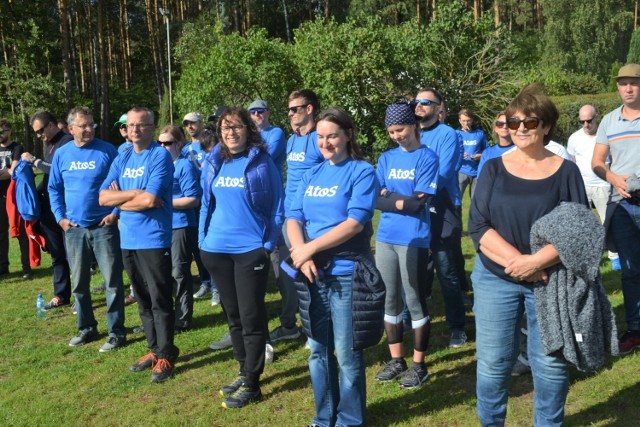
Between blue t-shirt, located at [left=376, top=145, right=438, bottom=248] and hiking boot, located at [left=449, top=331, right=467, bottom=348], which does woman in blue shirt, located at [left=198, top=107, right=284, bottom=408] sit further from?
hiking boot, located at [left=449, top=331, right=467, bottom=348]

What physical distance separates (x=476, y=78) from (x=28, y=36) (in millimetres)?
27965

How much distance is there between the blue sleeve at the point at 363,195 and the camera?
12.7 ft

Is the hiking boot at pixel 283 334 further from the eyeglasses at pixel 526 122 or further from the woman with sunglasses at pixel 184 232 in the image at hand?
the eyeglasses at pixel 526 122

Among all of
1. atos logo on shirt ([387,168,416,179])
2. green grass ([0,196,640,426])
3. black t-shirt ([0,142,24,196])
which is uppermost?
black t-shirt ([0,142,24,196])

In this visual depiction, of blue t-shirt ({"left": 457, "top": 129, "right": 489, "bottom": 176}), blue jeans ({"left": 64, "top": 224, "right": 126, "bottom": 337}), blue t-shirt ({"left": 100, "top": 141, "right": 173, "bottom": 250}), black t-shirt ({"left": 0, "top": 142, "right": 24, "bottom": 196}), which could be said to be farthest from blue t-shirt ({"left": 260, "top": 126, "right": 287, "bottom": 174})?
blue t-shirt ({"left": 457, "top": 129, "right": 489, "bottom": 176})

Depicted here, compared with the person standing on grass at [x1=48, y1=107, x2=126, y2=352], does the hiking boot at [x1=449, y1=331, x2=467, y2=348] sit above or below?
below

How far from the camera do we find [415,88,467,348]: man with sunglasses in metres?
5.48

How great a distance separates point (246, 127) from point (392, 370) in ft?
7.21

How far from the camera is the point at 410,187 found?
16.0 ft

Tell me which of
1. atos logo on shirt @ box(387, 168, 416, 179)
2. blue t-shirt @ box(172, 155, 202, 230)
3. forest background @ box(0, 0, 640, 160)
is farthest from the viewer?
forest background @ box(0, 0, 640, 160)

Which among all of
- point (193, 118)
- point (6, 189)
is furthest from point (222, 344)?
point (6, 189)

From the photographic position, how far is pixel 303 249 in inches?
152

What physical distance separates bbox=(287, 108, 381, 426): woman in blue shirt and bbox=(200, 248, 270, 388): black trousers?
652mm

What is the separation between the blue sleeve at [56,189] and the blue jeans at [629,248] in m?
5.10
